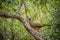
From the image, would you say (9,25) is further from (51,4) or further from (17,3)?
(51,4)

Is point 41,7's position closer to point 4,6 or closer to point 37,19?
point 37,19

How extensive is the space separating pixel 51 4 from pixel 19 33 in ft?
3.54

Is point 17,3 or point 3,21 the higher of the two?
point 17,3

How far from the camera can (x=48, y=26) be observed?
3.72 metres

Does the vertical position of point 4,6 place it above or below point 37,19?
above

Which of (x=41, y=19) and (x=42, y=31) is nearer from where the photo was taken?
(x=42, y=31)

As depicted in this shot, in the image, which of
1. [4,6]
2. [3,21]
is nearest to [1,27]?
[3,21]

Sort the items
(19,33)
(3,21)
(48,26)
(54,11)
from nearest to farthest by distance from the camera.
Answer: (54,11) < (48,26) < (3,21) < (19,33)

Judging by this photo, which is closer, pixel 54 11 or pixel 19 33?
pixel 54 11

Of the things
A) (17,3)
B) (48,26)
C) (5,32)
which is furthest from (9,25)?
(48,26)

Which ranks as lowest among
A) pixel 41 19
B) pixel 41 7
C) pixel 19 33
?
pixel 19 33

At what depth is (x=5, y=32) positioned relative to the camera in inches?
162

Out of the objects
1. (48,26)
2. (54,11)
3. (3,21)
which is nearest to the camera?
(54,11)

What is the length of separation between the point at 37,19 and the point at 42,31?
0.39 meters
